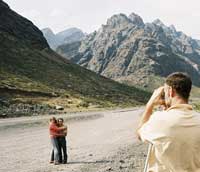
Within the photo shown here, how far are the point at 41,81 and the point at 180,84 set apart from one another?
145056 mm

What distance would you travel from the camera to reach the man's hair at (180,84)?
5699mm

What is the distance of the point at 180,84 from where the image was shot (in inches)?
224

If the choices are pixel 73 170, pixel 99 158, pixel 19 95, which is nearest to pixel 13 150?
pixel 99 158

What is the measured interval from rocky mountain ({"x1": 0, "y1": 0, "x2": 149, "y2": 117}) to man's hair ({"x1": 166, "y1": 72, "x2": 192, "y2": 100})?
3201 inches

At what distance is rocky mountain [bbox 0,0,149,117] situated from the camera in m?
113

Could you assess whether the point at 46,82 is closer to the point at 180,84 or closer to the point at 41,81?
the point at 41,81

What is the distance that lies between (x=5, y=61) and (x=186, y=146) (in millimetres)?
151028

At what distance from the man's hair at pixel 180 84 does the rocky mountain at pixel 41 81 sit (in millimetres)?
81295

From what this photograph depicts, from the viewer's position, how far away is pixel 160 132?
560 centimetres

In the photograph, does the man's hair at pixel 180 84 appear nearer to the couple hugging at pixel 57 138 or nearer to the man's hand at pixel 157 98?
the man's hand at pixel 157 98

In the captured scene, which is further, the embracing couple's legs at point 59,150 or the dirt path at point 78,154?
the embracing couple's legs at point 59,150

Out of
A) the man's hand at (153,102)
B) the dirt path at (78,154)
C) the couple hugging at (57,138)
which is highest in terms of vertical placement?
the man's hand at (153,102)

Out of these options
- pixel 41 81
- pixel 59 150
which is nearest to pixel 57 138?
pixel 59 150

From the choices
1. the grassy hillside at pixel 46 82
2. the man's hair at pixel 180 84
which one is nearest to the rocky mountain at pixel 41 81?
the grassy hillside at pixel 46 82
